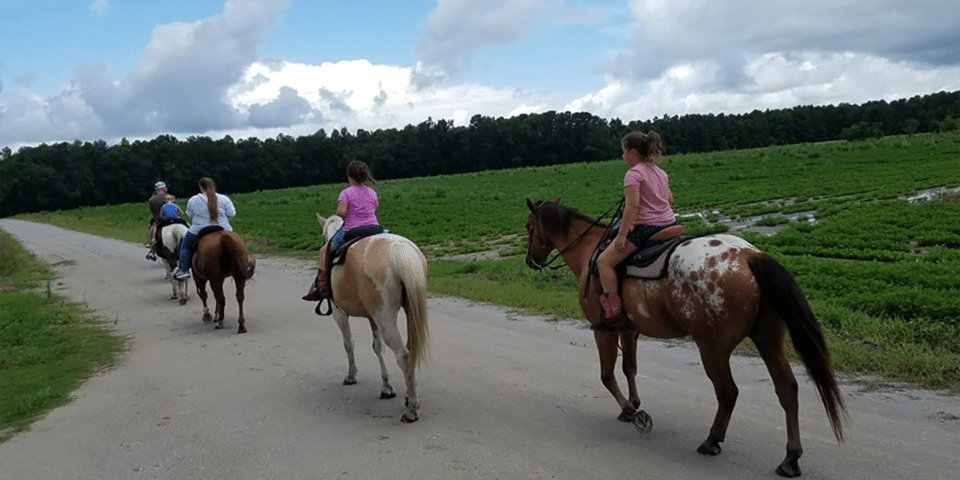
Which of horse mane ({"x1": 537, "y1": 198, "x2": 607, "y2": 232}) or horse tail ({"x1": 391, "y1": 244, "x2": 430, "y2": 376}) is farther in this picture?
horse mane ({"x1": 537, "y1": 198, "x2": 607, "y2": 232})

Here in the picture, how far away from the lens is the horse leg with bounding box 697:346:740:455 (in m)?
4.95

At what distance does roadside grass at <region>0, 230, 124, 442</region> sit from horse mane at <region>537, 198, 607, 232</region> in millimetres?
5554

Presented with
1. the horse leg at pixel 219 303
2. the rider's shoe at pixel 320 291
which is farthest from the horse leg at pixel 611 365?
the horse leg at pixel 219 303

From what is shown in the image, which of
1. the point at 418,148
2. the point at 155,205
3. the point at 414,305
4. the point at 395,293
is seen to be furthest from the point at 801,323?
the point at 418,148

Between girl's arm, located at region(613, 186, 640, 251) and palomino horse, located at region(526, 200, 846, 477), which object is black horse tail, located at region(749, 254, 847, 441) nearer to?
palomino horse, located at region(526, 200, 846, 477)

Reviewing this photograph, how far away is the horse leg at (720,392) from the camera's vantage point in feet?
16.2

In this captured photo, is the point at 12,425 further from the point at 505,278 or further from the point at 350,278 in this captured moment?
the point at 505,278

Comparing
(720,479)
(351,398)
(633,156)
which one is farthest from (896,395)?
(351,398)

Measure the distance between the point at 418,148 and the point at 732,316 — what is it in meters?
103

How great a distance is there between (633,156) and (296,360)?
5.34 m

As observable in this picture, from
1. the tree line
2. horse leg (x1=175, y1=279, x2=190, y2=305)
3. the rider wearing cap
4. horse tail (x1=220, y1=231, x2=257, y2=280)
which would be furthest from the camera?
the tree line

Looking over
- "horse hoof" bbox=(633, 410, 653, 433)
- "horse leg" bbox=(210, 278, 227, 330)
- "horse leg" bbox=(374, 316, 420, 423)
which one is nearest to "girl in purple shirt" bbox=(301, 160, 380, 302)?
"horse leg" bbox=(374, 316, 420, 423)

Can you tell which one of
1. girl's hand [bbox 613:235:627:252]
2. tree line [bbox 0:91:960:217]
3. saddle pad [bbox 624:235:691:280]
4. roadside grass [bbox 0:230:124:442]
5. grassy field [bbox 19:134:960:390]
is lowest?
roadside grass [bbox 0:230:124:442]

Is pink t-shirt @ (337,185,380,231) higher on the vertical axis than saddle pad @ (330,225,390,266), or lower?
higher
